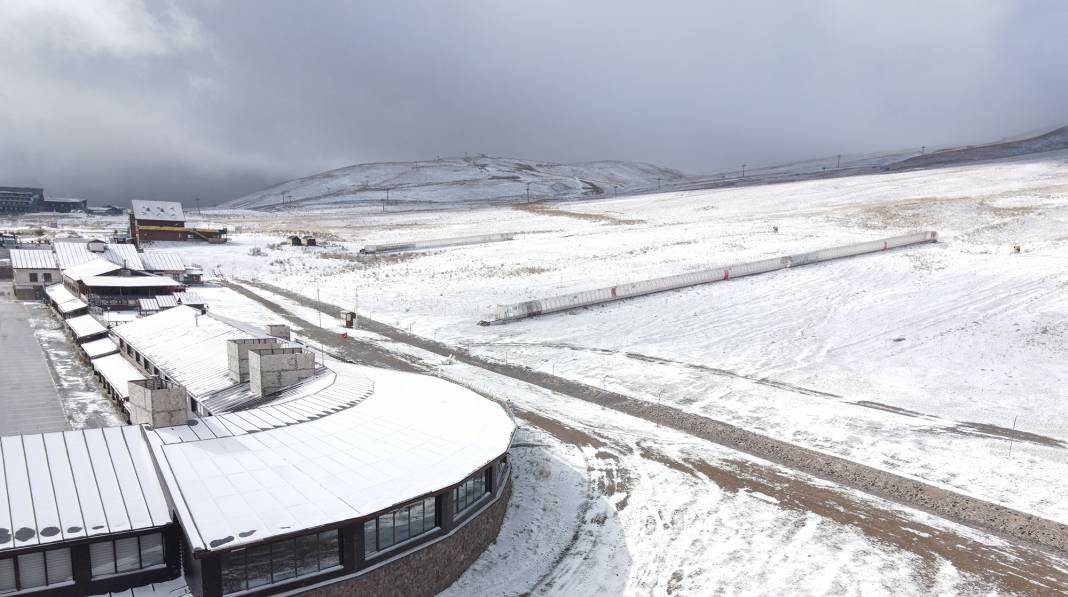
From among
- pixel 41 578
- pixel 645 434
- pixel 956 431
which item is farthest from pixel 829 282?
pixel 41 578

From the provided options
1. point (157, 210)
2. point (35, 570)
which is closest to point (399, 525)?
point (35, 570)

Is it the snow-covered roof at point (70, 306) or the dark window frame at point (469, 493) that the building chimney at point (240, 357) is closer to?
the dark window frame at point (469, 493)

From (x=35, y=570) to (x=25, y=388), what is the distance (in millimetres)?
23723

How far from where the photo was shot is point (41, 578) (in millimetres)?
11594

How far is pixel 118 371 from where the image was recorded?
30422 millimetres

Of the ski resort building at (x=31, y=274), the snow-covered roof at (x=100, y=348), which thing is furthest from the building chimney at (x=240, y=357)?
the ski resort building at (x=31, y=274)

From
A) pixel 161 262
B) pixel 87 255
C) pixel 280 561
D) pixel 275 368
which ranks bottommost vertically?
pixel 280 561

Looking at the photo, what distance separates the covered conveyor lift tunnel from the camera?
150ft

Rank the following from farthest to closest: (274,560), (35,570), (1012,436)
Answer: (1012,436)
(274,560)
(35,570)

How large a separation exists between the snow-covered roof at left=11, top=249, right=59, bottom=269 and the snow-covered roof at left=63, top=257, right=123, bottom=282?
849cm

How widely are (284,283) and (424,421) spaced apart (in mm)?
51542

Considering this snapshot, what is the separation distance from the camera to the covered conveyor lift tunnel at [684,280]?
45.7m

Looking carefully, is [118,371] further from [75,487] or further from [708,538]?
[708,538]

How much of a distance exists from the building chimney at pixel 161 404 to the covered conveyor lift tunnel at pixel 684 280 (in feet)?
90.3
